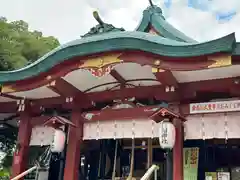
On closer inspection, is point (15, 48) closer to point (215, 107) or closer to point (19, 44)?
point (19, 44)

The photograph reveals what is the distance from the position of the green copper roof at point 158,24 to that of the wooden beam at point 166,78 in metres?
2.39

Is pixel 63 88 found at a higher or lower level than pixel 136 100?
higher

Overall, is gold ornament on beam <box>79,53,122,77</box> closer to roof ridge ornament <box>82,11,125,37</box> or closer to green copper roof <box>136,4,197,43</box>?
roof ridge ornament <box>82,11,125,37</box>

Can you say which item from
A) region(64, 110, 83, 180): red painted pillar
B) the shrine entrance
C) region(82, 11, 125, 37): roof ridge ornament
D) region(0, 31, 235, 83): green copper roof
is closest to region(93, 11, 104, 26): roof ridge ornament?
region(82, 11, 125, 37): roof ridge ornament

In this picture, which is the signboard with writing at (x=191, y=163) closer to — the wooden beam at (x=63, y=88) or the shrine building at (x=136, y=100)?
the shrine building at (x=136, y=100)

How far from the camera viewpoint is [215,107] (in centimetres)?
722

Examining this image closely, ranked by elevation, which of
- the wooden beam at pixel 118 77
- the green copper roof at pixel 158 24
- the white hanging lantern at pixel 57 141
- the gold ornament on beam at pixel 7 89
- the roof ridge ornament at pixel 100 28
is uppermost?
the green copper roof at pixel 158 24

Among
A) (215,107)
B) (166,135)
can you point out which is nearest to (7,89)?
(166,135)

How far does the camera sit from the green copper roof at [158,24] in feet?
31.8

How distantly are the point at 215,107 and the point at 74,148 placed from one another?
3572mm

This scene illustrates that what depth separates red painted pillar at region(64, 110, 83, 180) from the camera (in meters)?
8.34

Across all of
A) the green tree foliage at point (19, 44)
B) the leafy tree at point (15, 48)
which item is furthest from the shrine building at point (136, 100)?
the green tree foliage at point (19, 44)

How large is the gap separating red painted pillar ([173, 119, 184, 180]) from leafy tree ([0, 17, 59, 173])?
704 centimetres

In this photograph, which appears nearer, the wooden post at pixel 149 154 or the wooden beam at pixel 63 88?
the wooden beam at pixel 63 88
